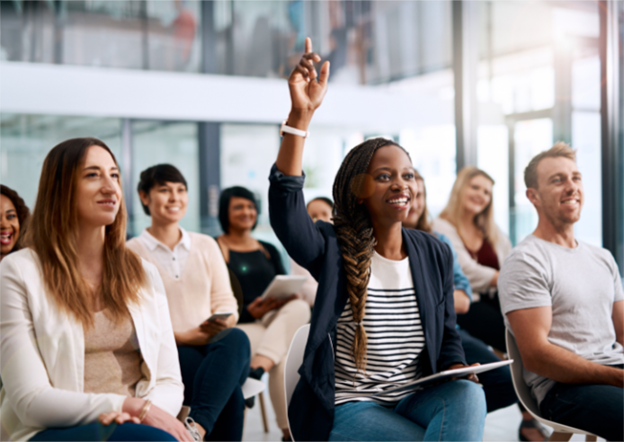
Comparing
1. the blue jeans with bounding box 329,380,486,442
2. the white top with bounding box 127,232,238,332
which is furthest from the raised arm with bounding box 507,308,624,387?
the white top with bounding box 127,232,238,332

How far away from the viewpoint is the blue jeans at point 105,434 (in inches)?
43.8

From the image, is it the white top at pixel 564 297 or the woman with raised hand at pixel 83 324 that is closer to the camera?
the woman with raised hand at pixel 83 324

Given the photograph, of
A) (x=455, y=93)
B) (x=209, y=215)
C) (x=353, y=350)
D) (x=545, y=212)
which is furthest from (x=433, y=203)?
(x=353, y=350)

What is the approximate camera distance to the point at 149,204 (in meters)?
2.32

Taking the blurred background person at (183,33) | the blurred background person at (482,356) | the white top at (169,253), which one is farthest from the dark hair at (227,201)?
the blurred background person at (183,33)

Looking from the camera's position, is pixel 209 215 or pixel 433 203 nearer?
pixel 433 203

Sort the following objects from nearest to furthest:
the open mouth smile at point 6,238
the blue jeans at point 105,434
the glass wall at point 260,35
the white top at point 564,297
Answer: the blue jeans at point 105,434, the open mouth smile at point 6,238, the white top at point 564,297, the glass wall at point 260,35

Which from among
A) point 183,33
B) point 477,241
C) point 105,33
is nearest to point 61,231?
point 477,241

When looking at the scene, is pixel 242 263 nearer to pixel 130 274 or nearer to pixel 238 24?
pixel 130 274

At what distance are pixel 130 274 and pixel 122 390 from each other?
286 mm

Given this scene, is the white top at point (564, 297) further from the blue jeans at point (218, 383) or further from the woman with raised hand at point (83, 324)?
the woman with raised hand at point (83, 324)

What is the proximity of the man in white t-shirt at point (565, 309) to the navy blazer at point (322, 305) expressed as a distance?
0.37m

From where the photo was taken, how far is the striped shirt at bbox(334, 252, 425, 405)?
4.57 feet

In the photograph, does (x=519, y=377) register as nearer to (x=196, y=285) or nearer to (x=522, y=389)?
(x=522, y=389)
